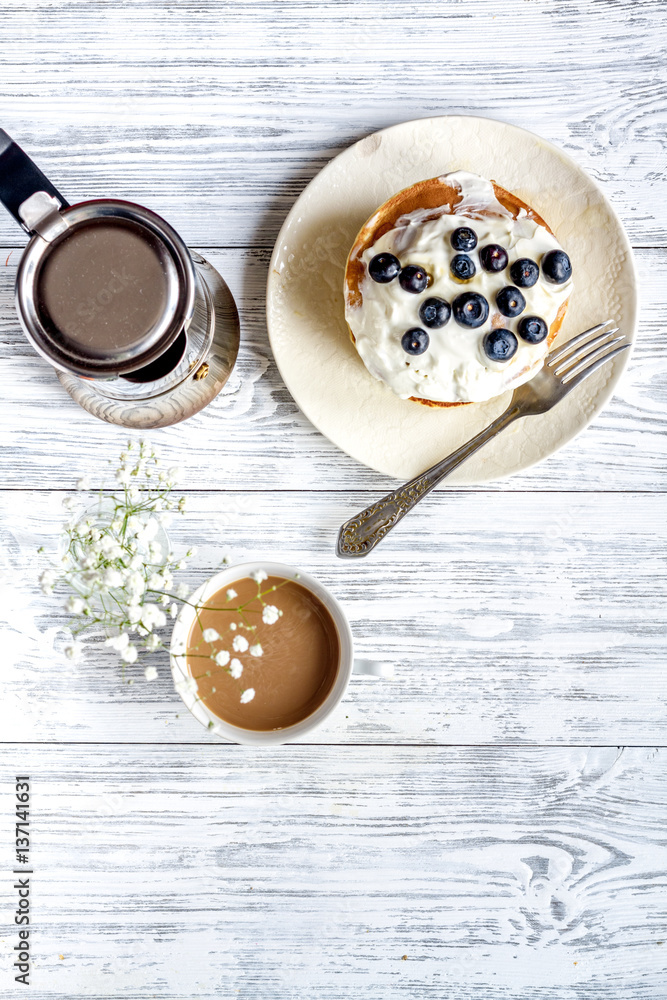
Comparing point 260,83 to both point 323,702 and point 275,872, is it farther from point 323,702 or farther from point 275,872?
point 275,872

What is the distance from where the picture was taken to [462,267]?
3.41 feet

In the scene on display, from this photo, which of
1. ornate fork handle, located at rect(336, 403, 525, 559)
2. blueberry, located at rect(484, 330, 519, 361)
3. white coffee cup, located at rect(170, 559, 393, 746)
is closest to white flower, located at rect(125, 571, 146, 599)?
white coffee cup, located at rect(170, 559, 393, 746)

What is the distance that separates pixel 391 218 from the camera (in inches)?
44.3

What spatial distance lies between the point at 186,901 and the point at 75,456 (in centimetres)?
80

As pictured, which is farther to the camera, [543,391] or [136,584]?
[543,391]

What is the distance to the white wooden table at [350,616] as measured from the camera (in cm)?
125

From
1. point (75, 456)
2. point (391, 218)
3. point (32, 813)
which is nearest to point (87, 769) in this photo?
point (32, 813)

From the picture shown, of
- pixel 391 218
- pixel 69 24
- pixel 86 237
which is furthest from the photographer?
pixel 69 24

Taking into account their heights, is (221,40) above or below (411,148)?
above

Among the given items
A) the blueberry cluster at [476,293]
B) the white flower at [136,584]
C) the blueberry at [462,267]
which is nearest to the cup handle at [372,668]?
the white flower at [136,584]

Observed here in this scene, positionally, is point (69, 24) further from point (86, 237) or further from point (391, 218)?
point (391, 218)

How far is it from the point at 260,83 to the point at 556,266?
2.03 feet

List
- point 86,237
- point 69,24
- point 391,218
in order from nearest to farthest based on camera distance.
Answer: point 86,237 → point 391,218 → point 69,24

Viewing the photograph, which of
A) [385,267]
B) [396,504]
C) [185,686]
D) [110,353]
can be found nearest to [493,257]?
[385,267]
